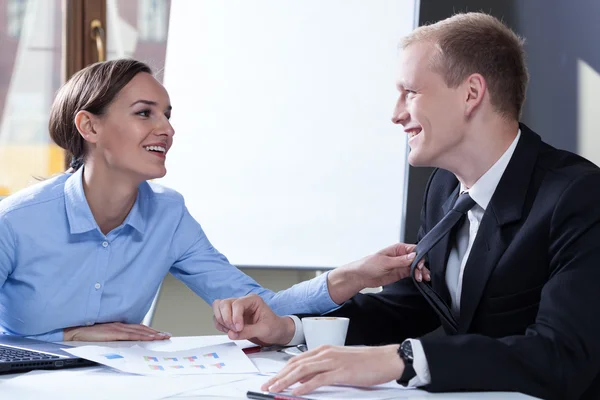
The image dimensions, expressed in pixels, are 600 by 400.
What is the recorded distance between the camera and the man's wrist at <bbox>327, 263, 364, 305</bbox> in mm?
1872

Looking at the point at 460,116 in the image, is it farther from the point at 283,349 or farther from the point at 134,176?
the point at 134,176

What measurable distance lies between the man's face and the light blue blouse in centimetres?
40

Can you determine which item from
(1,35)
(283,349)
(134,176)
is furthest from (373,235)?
(1,35)

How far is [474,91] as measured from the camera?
1735mm

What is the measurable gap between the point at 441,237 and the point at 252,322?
0.44 meters

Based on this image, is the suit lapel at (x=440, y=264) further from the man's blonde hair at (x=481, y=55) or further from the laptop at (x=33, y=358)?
the laptop at (x=33, y=358)

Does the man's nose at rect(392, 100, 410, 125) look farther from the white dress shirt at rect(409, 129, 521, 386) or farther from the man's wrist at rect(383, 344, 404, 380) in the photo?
the man's wrist at rect(383, 344, 404, 380)

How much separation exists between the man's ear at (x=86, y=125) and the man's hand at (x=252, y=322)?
680 millimetres

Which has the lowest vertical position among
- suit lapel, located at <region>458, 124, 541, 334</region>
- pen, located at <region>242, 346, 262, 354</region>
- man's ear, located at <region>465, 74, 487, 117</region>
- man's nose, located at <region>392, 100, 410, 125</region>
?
pen, located at <region>242, 346, 262, 354</region>

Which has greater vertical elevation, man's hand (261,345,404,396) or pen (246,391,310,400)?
man's hand (261,345,404,396)

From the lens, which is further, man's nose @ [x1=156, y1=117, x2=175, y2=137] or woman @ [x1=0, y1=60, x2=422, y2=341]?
man's nose @ [x1=156, y1=117, x2=175, y2=137]

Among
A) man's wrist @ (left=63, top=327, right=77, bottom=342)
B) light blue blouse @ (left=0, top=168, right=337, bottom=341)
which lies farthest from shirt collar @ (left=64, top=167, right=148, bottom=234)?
man's wrist @ (left=63, top=327, right=77, bottom=342)

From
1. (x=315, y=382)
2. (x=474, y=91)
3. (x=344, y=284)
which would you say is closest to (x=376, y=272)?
(x=344, y=284)

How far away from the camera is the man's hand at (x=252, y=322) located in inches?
63.3
